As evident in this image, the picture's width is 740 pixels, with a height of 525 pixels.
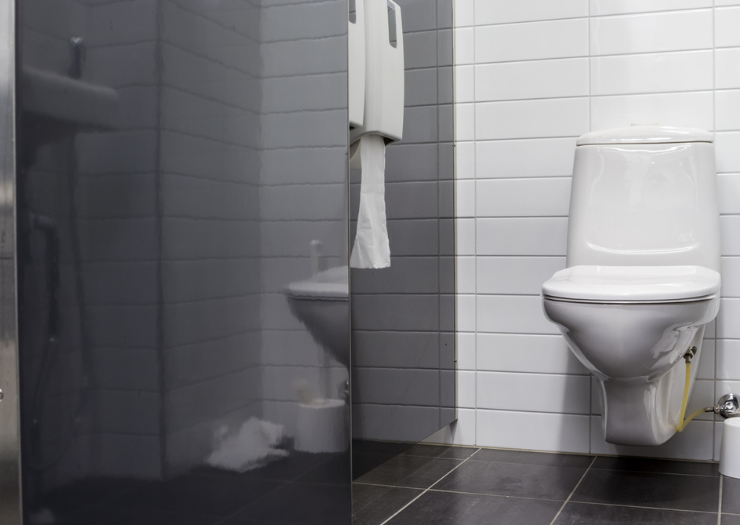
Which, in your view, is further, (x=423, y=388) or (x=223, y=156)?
(x=423, y=388)

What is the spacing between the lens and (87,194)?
666 mm

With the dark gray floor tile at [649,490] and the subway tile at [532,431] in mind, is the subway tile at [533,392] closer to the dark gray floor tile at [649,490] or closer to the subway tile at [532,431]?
the subway tile at [532,431]

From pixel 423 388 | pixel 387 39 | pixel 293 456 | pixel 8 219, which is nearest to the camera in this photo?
pixel 8 219

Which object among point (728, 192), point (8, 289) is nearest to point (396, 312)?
point (728, 192)

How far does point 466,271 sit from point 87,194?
151 cm

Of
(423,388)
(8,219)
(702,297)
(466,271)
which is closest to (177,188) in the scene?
(8,219)

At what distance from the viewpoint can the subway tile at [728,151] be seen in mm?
1861

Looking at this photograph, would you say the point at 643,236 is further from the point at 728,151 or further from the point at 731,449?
the point at 731,449

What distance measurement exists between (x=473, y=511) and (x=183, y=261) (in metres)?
0.95

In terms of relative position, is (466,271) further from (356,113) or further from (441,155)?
(356,113)

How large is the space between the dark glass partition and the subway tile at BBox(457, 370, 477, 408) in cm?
97

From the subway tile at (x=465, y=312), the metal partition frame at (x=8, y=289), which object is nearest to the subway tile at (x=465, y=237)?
the subway tile at (x=465, y=312)

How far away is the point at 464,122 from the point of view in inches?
81.9

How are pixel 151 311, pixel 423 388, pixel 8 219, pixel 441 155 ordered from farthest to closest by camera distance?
pixel 441 155, pixel 423 388, pixel 151 311, pixel 8 219
